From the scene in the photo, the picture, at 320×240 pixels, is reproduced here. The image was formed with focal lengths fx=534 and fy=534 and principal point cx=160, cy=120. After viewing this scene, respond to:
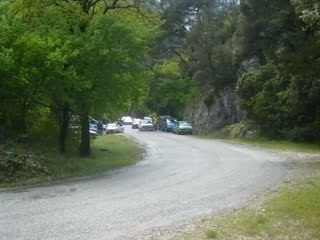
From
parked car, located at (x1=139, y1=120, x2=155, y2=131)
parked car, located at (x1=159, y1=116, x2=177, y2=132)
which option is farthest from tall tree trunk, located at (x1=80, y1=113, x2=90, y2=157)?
parked car, located at (x1=139, y1=120, x2=155, y2=131)

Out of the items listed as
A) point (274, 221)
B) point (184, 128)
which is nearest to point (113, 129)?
point (184, 128)

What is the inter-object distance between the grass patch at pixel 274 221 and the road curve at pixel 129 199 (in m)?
1.06

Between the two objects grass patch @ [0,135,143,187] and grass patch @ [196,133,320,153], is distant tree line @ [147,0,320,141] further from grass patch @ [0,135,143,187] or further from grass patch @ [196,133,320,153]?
grass patch @ [0,135,143,187]

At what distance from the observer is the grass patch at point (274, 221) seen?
10117 mm

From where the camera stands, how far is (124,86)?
2619 centimetres

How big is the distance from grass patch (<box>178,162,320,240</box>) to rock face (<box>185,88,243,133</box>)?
4167cm

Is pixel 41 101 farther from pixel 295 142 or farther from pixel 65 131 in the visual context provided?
pixel 295 142

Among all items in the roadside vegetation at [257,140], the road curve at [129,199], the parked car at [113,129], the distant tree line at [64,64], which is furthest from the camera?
the parked car at [113,129]

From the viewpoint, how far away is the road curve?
11.0 meters

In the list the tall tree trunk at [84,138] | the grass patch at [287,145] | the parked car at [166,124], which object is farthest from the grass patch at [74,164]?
the parked car at [166,124]

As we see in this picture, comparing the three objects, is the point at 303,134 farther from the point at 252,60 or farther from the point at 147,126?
the point at 147,126

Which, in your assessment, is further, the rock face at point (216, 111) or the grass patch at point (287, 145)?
the rock face at point (216, 111)

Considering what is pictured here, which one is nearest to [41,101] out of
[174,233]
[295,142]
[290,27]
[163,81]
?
[290,27]

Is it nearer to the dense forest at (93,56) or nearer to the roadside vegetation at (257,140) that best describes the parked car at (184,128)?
the roadside vegetation at (257,140)
